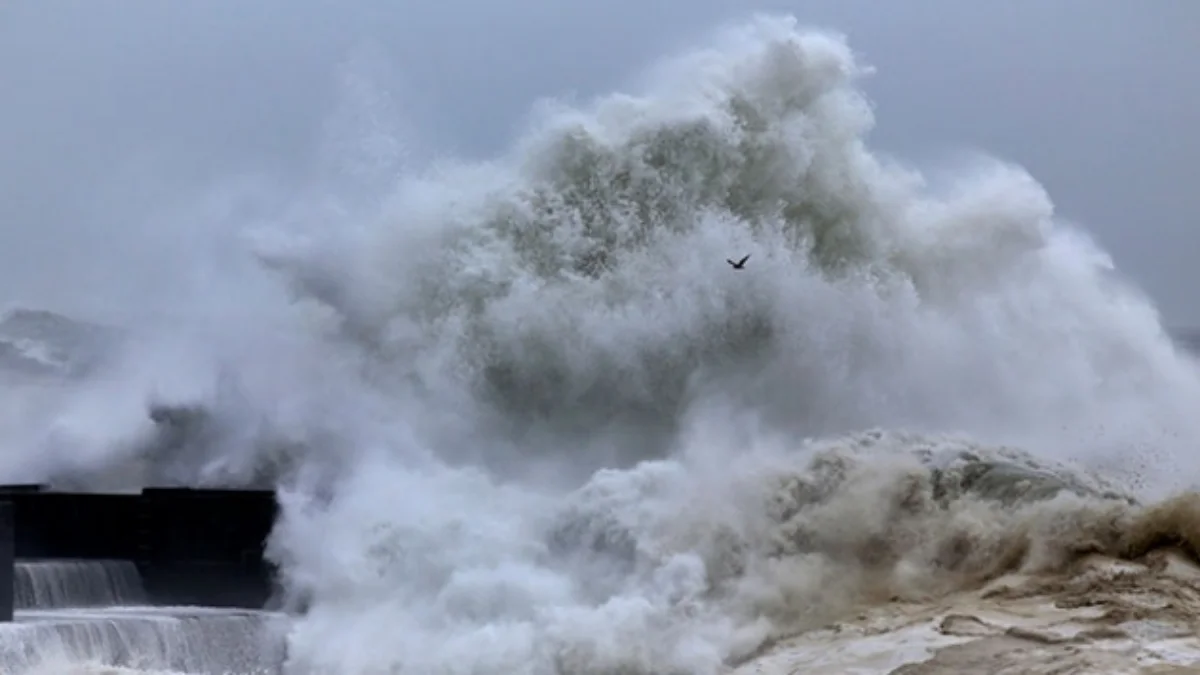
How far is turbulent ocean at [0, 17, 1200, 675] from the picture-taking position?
1209 centimetres

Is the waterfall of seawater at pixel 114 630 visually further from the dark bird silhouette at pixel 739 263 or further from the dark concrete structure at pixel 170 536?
the dark bird silhouette at pixel 739 263

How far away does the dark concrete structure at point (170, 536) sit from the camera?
1535cm

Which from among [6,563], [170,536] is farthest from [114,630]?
[170,536]

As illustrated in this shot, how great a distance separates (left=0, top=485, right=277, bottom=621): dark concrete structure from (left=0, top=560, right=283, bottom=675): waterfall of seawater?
0.29m

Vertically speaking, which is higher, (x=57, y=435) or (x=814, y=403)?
(x=57, y=435)

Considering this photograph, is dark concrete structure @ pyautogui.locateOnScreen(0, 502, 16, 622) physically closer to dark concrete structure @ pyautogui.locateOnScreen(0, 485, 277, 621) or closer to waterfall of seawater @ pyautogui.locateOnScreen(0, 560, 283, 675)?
waterfall of seawater @ pyautogui.locateOnScreen(0, 560, 283, 675)

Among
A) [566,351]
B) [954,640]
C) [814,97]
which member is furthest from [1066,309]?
[954,640]

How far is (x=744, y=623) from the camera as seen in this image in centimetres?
1220

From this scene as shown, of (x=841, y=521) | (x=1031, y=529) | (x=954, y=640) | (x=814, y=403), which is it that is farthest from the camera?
(x=814, y=403)

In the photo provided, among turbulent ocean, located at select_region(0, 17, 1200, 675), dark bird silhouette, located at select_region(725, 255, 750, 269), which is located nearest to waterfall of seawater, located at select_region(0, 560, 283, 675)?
turbulent ocean, located at select_region(0, 17, 1200, 675)

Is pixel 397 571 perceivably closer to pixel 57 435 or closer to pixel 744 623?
pixel 744 623

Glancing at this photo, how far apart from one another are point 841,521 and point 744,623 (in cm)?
133

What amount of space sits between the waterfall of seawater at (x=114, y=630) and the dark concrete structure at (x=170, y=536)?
0.96 feet

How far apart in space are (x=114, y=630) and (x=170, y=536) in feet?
9.92
